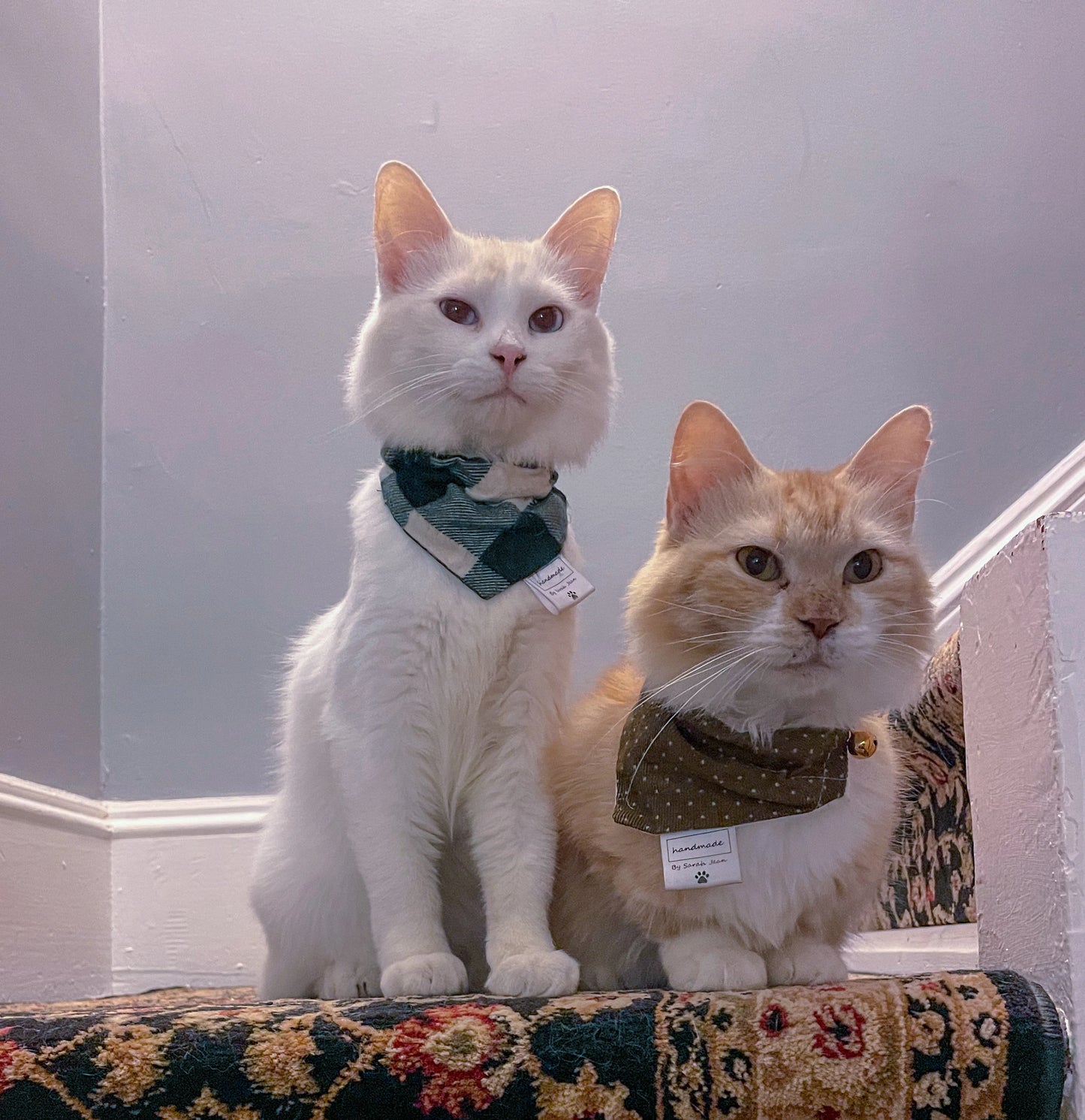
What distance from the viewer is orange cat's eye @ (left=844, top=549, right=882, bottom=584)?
112cm

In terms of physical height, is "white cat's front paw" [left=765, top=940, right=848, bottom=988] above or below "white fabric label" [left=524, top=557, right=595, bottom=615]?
below

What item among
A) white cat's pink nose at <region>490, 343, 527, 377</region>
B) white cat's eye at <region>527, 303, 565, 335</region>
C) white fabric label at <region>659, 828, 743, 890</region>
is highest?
white cat's eye at <region>527, 303, 565, 335</region>

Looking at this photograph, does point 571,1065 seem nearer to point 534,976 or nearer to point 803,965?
point 534,976

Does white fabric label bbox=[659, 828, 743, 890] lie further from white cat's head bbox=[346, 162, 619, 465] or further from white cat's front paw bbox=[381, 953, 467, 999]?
white cat's head bbox=[346, 162, 619, 465]

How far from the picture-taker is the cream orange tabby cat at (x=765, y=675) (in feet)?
3.53

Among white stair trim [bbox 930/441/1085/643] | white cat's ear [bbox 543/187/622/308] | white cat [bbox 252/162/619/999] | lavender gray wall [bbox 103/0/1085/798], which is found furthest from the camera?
lavender gray wall [bbox 103/0/1085/798]

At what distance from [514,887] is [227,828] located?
1.11m

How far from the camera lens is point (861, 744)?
3.73ft

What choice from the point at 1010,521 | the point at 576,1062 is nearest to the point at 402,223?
the point at 576,1062

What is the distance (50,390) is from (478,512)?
3.99 ft

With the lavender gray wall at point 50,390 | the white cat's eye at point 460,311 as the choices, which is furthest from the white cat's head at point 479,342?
the lavender gray wall at point 50,390

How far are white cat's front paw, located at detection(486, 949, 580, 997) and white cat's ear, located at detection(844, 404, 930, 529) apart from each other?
0.58m

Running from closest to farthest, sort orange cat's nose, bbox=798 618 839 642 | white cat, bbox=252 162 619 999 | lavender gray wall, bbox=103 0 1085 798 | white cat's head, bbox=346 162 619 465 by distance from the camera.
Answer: orange cat's nose, bbox=798 618 839 642, white cat, bbox=252 162 619 999, white cat's head, bbox=346 162 619 465, lavender gray wall, bbox=103 0 1085 798

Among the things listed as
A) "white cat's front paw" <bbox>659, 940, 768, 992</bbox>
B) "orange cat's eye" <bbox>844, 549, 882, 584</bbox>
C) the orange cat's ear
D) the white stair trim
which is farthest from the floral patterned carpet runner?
the white stair trim
